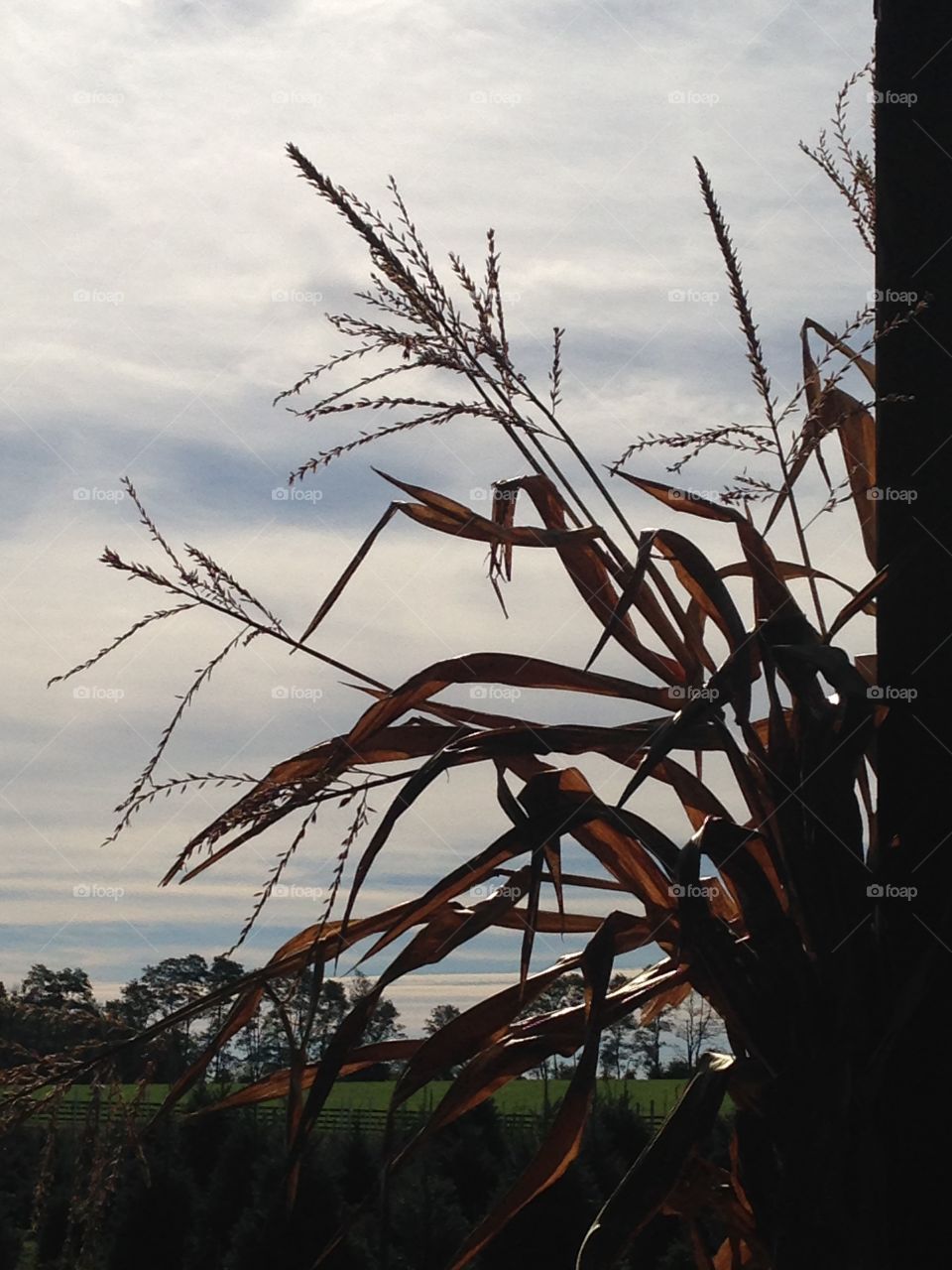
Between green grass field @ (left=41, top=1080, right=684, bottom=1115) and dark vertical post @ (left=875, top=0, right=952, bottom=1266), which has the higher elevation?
dark vertical post @ (left=875, top=0, right=952, bottom=1266)

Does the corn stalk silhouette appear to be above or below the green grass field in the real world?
above

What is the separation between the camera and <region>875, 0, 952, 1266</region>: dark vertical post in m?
1.32

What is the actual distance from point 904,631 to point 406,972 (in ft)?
1.98

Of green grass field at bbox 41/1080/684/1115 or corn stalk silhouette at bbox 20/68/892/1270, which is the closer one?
corn stalk silhouette at bbox 20/68/892/1270

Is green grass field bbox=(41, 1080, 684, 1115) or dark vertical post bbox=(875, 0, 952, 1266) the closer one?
dark vertical post bbox=(875, 0, 952, 1266)

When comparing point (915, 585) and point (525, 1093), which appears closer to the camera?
point (915, 585)

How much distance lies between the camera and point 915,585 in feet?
4.74

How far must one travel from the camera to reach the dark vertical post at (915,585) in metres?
1.32

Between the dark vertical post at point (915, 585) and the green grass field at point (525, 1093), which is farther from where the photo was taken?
the green grass field at point (525, 1093)

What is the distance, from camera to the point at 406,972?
4.49 feet

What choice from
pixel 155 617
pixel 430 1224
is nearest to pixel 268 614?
pixel 155 617

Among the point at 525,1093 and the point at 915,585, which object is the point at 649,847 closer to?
the point at 915,585

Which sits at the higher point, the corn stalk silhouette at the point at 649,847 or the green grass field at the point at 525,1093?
the corn stalk silhouette at the point at 649,847

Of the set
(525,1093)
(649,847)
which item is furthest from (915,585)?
(525,1093)
